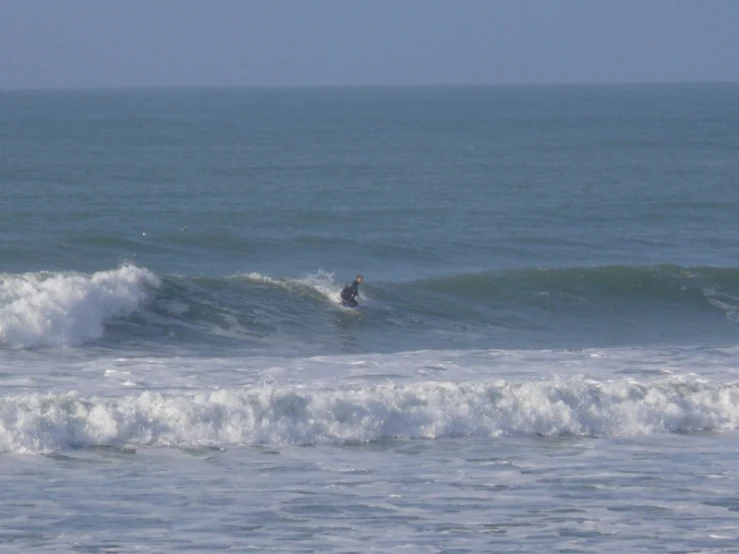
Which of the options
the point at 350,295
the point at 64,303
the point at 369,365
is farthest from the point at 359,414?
the point at 350,295

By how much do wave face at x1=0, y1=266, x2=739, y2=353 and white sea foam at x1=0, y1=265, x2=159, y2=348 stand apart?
2cm

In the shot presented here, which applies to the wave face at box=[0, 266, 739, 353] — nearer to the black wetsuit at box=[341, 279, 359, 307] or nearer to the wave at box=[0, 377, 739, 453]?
the black wetsuit at box=[341, 279, 359, 307]

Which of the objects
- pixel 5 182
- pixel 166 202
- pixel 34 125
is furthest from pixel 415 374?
pixel 34 125

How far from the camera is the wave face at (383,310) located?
19844 mm

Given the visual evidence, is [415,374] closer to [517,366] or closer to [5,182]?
[517,366]

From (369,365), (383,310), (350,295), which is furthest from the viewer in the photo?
(383,310)

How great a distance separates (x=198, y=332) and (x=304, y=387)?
5284mm

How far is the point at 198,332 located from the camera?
2042cm

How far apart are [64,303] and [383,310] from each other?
5.62 metres

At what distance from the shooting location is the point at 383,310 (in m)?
22.3

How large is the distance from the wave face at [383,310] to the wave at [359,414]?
4.75 metres

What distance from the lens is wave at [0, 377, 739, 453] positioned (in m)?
13.4

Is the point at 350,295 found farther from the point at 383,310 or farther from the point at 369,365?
the point at 369,365

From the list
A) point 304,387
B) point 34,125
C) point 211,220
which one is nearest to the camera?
point 304,387
